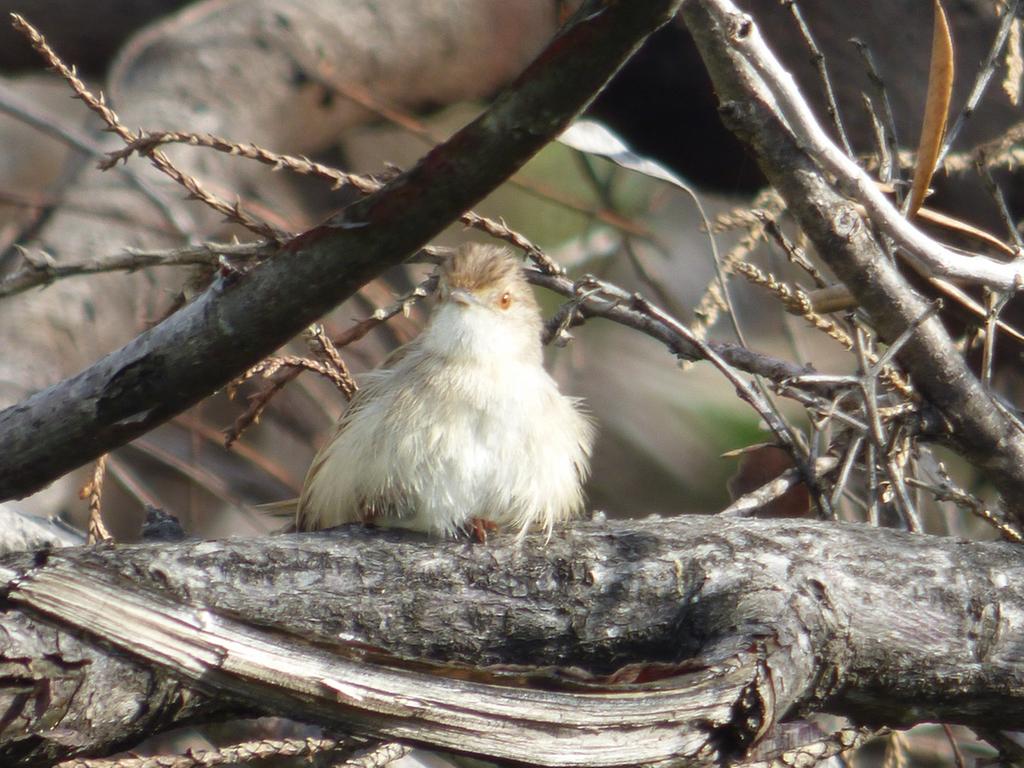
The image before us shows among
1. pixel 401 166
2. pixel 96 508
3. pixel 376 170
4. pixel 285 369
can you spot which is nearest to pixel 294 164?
pixel 285 369

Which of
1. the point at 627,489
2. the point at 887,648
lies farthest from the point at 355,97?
the point at 887,648

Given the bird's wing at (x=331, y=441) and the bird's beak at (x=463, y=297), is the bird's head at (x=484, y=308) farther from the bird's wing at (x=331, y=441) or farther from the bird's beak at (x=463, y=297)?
the bird's wing at (x=331, y=441)

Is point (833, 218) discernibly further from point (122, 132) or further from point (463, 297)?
point (122, 132)

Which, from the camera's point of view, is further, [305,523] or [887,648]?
[305,523]

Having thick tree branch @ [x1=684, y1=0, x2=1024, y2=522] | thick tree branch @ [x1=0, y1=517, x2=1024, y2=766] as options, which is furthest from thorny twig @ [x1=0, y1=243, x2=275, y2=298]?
thick tree branch @ [x1=684, y1=0, x2=1024, y2=522]

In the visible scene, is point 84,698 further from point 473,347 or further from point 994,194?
point 994,194

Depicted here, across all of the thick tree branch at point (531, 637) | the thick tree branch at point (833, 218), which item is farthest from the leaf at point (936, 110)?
the thick tree branch at point (531, 637)
